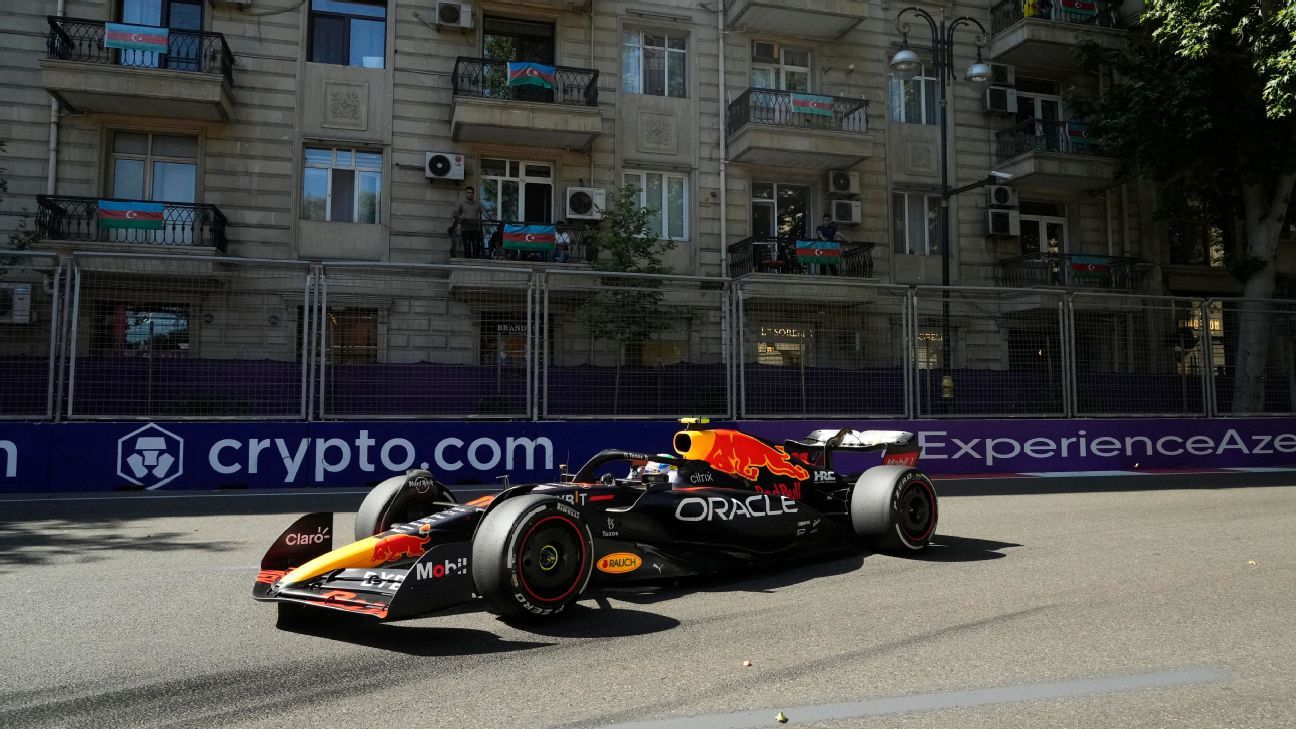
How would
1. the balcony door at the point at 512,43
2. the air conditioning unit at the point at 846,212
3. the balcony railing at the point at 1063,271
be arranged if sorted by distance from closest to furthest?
1. the balcony door at the point at 512,43
2. the air conditioning unit at the point at 846,212
3. the balcony railing at the point at 1063,271

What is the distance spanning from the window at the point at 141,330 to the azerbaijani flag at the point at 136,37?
10.5 metres

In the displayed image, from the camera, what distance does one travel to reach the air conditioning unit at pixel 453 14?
20.2 meters

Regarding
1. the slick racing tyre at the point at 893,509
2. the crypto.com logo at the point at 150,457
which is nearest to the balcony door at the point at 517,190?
the crypto.com logo at the point at 150,457

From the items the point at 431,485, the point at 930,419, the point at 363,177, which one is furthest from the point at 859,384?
the point at 363,177

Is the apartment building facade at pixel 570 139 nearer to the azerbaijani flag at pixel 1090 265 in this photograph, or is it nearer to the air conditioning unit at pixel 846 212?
the air conditioning unit at pixel 846 212

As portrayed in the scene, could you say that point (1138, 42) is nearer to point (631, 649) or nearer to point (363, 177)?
point (363, 177)

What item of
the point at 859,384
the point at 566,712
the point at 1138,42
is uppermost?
the point at 1138,42

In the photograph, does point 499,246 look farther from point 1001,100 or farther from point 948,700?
point 948,700

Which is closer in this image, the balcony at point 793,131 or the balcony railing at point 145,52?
the balcony railing at point 145,52

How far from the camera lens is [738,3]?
2202 centimetres

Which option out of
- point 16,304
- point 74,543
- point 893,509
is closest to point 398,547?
point 893,509

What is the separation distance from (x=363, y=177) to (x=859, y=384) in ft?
43.5

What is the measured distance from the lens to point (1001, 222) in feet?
78.4

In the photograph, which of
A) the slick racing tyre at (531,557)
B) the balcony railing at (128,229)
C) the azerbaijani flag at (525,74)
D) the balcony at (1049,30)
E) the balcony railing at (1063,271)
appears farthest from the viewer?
the balcony railing at (1063,271)
